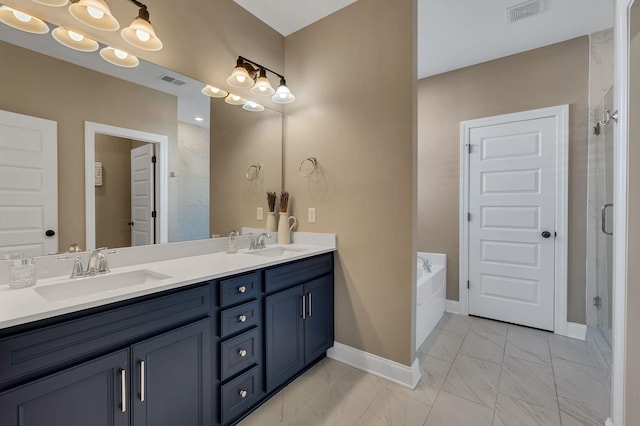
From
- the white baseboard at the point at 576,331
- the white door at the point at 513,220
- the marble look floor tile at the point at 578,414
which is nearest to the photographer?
the marble look floor tile at the point at 578,414

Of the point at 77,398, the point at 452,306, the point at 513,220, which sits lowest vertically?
the point at 452,306

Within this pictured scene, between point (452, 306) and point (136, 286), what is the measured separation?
3.16 m

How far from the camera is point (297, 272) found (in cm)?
194

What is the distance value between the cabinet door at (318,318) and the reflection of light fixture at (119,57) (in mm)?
1736

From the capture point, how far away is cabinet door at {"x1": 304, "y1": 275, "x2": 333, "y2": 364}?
205 cm

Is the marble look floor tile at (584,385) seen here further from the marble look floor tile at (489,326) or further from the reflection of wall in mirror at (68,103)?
the reflection of wall in mirror at (68,103)

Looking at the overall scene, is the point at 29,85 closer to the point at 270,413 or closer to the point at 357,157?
the point at 357,157

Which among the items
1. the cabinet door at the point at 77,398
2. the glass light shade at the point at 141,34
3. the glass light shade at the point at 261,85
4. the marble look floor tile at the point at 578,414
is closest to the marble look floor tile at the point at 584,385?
the marble look floor tile at the point at 578,414

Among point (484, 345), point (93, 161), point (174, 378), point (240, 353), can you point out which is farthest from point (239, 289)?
point (484, 345)

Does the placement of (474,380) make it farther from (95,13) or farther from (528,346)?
(95,13)

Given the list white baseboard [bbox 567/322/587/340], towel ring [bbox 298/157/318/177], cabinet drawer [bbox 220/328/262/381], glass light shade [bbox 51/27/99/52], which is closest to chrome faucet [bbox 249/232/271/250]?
towel ring [bbox 298/157/318/177]

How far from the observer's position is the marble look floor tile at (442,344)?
2.36m

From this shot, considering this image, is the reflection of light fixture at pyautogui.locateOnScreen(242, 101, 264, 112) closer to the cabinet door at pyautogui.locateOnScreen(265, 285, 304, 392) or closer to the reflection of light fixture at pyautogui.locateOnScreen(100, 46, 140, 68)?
the reflection of light fixture at pyautogui.locateOnScreen(100, 46, 140, 68)

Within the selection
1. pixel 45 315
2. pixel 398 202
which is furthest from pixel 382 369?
pixel 45 315
